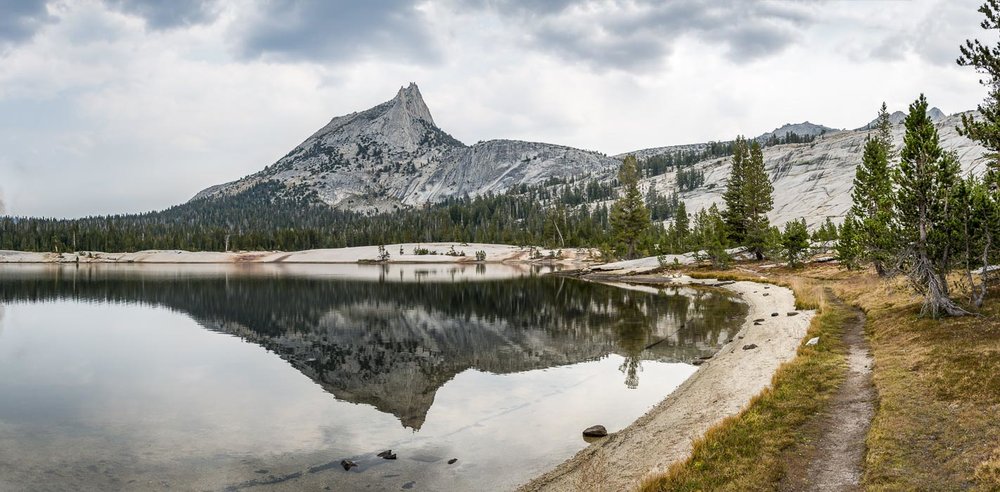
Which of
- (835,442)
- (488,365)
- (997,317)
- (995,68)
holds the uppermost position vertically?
(995,68)

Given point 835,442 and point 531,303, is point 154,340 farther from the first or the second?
point 835,442

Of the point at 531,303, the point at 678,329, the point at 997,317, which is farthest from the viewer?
the point at 531,303

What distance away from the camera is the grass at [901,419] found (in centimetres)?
1223

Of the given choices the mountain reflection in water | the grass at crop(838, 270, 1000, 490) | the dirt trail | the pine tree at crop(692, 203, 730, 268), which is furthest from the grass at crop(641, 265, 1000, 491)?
the pine tree at crop(692, 203, 730, 268)

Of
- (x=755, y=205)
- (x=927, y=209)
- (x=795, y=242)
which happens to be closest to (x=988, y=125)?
(x=927, y=209)

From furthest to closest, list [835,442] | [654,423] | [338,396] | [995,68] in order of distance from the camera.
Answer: [338,396] < [995,68] < [654,423] < [835,442]

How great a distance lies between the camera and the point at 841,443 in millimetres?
14602

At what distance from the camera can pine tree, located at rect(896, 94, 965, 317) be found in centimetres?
2889

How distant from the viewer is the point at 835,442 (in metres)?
14.7

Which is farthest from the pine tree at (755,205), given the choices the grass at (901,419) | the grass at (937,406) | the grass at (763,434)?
the grass at (763,434)

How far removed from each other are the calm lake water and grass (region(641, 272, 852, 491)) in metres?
5.52

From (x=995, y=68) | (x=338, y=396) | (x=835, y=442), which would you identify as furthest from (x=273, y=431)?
(x=995, y=68)

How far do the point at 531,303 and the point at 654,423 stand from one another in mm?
49180

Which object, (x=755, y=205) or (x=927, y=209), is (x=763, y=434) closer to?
(x=927, y=209)
